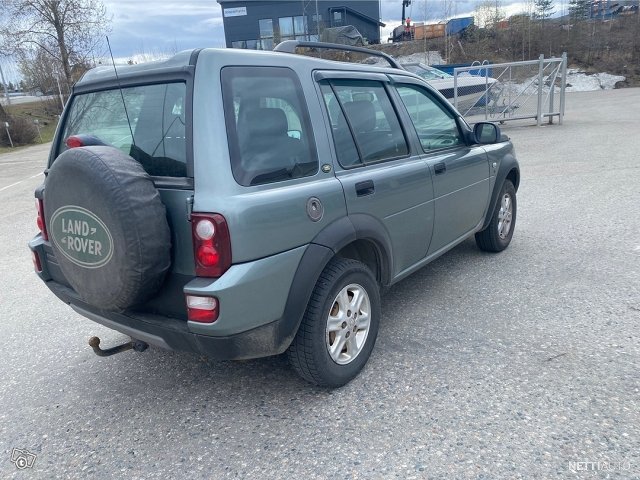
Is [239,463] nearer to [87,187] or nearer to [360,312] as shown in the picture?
[360,312]

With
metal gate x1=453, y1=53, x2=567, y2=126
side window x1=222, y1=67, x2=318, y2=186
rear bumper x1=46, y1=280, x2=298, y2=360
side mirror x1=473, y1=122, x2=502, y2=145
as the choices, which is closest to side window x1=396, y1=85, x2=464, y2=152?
side mirror x1=473, y1=122, x2=502, y2=145

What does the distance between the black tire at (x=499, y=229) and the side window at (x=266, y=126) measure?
2.68 m

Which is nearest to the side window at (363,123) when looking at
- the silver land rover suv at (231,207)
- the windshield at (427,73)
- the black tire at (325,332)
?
the silver land rover suv at (231,207)

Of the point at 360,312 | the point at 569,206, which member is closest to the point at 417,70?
the point at 569,206

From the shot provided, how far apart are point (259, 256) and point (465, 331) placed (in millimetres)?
1804

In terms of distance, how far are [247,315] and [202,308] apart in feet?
0.68

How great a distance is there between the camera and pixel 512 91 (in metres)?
15.9

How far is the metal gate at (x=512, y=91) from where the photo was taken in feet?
49.0

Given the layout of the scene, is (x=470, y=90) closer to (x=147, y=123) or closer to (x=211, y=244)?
(x=147, y=123)

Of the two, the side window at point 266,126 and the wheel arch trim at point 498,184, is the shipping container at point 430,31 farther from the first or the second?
the side window at point 266,126

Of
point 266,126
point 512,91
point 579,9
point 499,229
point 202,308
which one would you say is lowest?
point 499,229

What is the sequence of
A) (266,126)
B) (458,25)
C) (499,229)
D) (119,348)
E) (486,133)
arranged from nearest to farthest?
(266,126) < (119,348) < (486,133) < (499,229) < (458,25)

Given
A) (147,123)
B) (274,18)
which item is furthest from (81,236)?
(274,18)

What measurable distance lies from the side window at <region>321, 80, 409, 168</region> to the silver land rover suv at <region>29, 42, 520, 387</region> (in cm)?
1
